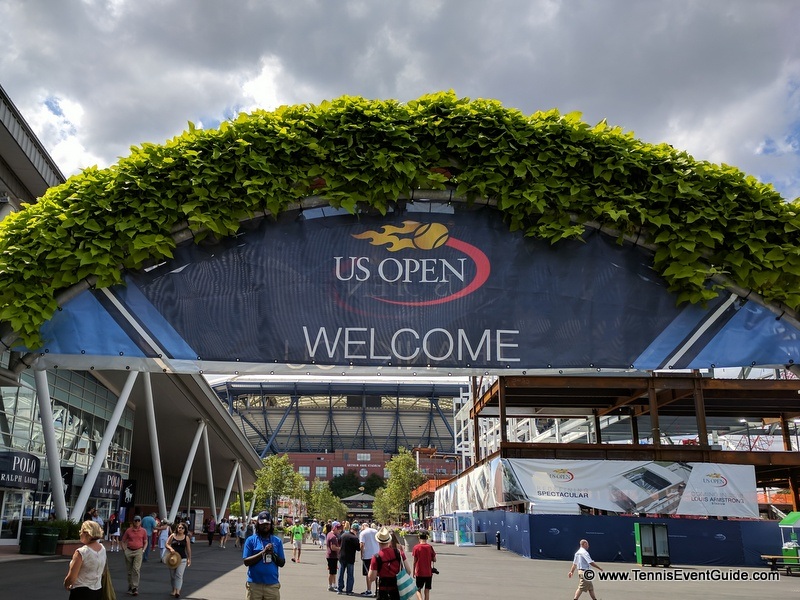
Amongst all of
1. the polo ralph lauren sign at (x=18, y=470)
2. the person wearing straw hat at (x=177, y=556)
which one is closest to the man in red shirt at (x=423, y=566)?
the person wearing straw hat at (x=177, y=556)

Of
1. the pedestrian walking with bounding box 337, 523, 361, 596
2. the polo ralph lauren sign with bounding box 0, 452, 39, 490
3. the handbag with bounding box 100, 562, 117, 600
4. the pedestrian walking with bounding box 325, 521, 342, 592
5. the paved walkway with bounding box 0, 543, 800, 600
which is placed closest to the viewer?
the handbag with bounding box 100, 562, 117, 600

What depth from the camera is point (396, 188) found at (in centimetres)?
608

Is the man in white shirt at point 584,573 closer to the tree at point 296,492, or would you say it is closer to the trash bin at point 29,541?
the trash bin at point 29,541

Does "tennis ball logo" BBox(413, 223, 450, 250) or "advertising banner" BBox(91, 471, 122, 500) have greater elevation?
"tennis ball logo" BBox(413, 223, 450, 250)

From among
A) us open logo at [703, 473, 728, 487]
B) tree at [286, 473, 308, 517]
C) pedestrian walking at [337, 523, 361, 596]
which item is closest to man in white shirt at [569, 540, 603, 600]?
pedestrian walking at [337, 523, 361, 596]

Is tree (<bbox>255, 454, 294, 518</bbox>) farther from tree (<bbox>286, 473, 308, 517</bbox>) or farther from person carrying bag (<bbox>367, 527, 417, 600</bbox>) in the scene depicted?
person carrying bag (<bbox>367, 527, 417, 600</bbox>)

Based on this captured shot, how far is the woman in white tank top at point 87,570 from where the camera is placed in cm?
711

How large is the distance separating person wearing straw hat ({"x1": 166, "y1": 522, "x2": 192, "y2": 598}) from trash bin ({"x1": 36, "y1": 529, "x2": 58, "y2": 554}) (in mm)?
10673

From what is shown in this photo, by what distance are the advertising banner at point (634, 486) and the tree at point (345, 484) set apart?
368ft

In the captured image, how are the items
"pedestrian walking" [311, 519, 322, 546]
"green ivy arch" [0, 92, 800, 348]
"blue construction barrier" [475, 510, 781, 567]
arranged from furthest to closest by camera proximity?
"pedestrian walking" [311, 519, 322, 546]
"blue construction barrier" [475, 510, 781, 567]
"green ivy arch" [0, 92, 800, 348]

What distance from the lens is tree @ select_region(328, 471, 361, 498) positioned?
138m

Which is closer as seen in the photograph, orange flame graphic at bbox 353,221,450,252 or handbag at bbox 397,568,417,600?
orange flame graphic at bbox 353,221,450,252

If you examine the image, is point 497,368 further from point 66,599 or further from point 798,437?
point 798,437

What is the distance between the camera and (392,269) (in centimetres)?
632
